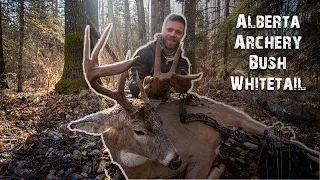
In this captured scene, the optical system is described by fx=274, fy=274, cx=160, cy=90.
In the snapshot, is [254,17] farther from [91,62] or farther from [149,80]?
[91,62]

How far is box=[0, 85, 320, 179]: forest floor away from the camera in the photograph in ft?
7.58

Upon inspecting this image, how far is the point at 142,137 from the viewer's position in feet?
6.49

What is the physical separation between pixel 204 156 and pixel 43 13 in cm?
606

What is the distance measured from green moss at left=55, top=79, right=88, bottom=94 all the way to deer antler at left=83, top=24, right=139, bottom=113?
165 cm

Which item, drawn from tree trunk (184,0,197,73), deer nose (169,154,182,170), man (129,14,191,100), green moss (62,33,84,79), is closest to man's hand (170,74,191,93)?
man (129,14,191,100)

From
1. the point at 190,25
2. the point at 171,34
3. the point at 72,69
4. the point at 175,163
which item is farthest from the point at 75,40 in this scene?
the point at 175,163

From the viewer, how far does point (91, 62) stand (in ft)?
6.44

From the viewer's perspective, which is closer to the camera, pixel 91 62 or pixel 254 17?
pixel 91 62

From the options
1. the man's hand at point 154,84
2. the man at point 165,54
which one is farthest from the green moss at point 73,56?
the man's hand at point 154,84

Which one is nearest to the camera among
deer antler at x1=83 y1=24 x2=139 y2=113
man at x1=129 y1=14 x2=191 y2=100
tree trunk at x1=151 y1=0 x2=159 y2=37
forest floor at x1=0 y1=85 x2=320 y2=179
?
deer antler at x1=83 y1=24 x2=139 y2=113

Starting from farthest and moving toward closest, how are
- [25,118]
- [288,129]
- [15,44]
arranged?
1. [15,44]
2. [25,118]
3. [288,129]

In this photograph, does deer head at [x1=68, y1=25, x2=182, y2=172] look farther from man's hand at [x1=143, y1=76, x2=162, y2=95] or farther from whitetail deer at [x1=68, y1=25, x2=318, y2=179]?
man's hand at [x1=143, y1=76, x2=162, y2=95]

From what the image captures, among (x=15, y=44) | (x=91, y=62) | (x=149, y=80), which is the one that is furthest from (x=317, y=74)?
(x=15, y=44)

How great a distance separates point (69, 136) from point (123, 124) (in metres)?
1.09
